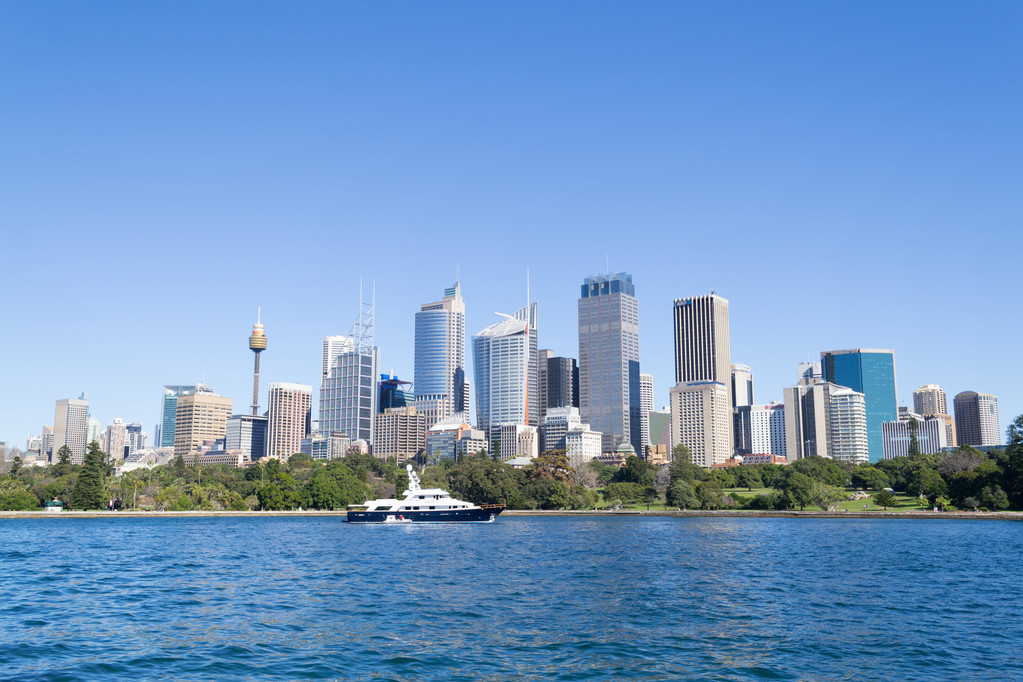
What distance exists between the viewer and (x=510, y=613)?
45719mm

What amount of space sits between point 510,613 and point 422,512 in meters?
111

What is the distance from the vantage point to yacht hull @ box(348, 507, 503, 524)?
6033 inches

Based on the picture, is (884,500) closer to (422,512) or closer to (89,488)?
(422,512)

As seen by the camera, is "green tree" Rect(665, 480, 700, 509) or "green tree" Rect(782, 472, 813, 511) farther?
"green tree" Rect(665, 480, 700, 509)

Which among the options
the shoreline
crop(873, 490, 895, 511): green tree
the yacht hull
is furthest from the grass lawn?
the yacht hull

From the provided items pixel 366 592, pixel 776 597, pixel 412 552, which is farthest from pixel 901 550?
pixel 366 592

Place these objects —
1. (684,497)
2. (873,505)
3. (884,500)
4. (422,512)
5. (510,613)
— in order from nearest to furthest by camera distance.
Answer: (510,613), (422,512), (884,500), (873,505), (684,497)

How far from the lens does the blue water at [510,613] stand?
109 ft

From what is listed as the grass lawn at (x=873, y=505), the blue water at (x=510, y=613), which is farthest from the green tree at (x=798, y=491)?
the blue water at (x=510, y=613)

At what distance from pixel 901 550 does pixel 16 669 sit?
81355mm

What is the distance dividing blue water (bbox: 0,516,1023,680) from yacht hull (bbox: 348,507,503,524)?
206 ft

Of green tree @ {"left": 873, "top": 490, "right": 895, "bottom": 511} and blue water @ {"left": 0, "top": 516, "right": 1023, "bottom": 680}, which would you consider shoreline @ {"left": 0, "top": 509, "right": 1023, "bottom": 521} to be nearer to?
green tree @ {"left": 873, "top": 490, "right": 895, "bottom": 511}

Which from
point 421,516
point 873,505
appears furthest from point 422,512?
point 873,505

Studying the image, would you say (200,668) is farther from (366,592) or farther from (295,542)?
(295,542)
